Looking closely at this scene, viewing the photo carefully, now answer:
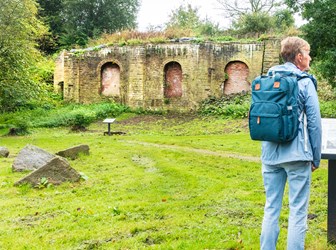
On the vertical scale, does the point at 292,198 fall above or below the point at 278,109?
below

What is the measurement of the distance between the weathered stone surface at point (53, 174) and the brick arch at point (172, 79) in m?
19.0

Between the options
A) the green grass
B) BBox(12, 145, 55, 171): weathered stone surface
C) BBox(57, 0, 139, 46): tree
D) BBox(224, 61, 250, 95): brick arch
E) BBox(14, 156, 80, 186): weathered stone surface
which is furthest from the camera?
BBox(57, 0, 139, 46): tree

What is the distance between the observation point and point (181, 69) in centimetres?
2698

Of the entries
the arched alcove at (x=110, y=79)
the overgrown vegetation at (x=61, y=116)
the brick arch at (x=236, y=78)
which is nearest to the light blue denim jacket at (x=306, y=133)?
the overgrown vegetation at (x=61, y=116)

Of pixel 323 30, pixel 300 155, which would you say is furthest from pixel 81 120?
pixel 300 155

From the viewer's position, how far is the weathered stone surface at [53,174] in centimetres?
819

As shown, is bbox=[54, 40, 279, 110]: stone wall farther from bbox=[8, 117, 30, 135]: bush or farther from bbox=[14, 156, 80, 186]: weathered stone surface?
bbox=[14, 156, 80, 186]: weathered stone surface

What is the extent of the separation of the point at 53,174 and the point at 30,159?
79.5 inches

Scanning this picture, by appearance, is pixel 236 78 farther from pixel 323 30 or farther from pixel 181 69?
pixel 323 30

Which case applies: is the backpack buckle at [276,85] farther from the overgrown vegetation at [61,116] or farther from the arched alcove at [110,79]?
the arched alcove at [110,79]

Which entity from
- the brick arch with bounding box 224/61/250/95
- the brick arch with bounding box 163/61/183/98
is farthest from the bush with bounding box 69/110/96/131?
the brick arch with bounding box 224/61/250/95

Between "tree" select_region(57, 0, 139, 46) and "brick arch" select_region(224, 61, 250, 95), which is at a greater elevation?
"tree" select_region(57, 0, 139, 46)

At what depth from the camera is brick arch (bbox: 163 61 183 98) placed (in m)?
27.2

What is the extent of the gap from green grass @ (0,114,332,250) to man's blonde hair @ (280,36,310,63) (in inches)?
84.3
